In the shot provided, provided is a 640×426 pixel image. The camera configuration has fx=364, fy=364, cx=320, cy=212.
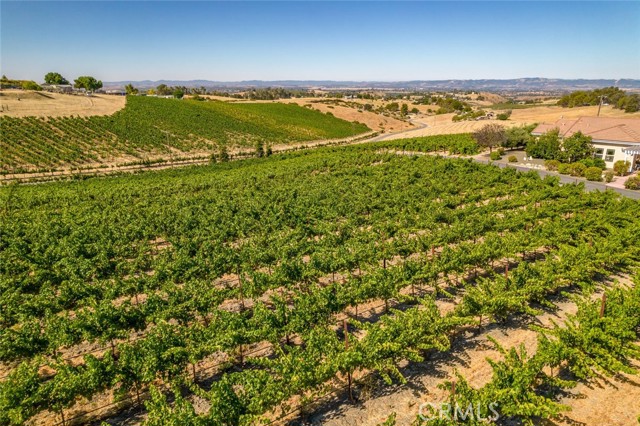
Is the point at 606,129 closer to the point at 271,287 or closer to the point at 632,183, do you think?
the point at 632,183

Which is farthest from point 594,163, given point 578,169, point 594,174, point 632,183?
point 632,183

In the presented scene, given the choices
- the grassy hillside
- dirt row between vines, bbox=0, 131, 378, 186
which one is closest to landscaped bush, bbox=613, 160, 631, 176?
dirt row between vines, bbox=0, 131, 378, 186

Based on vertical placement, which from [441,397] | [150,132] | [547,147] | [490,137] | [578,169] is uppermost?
[490,137]

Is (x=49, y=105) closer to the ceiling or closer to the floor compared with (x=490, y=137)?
closer to the ceiling

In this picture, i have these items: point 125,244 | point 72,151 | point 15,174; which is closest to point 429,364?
point 125,244

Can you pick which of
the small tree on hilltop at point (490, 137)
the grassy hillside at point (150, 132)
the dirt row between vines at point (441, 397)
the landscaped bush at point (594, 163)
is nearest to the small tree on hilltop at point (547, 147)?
the landscaped bush at point (594, 163)

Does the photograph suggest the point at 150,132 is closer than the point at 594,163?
No

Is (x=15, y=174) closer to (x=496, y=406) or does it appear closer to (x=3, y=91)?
(x=3, y=91)
